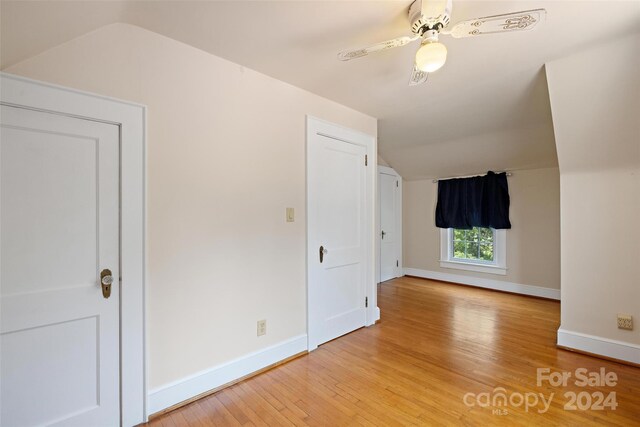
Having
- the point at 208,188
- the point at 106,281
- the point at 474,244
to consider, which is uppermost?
the point at 208,188

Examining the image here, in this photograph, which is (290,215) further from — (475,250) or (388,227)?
(475,250)

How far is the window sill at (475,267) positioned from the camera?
4.69 meters

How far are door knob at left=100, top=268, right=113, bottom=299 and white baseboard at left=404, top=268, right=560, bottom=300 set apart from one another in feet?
16.9

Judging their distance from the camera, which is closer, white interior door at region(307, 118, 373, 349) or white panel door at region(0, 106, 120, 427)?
white panel door at region(0, 106, 120, 427)

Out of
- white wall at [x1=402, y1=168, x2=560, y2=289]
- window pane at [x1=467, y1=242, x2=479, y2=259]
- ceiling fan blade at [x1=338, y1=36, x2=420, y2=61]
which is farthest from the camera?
window pane at [x1=467, y1=242, x2=479, y2=259]

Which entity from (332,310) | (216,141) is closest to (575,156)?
(332,310)

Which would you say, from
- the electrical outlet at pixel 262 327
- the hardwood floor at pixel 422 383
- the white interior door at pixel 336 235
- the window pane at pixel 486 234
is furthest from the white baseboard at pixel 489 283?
the electrical outlet at pixel 262 327

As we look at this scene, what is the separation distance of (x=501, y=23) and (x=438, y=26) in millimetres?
311

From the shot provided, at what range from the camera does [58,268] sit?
60.5 inches

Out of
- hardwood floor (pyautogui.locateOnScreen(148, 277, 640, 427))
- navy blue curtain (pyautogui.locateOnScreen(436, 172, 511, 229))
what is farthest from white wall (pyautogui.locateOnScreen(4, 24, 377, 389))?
navy blue curtain (pyautogui.locateOnScreen(436, 172, 511, 229))

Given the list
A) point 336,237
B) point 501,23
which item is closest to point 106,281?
point 336,237

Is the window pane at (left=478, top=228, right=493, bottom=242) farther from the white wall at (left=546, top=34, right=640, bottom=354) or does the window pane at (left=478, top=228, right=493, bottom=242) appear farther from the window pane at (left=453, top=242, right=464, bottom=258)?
the white wall at (left=546, top=34, right=640, bottom=354)

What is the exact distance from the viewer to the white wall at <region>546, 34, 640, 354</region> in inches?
84.0

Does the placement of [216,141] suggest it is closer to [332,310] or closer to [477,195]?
→ [332,310]
